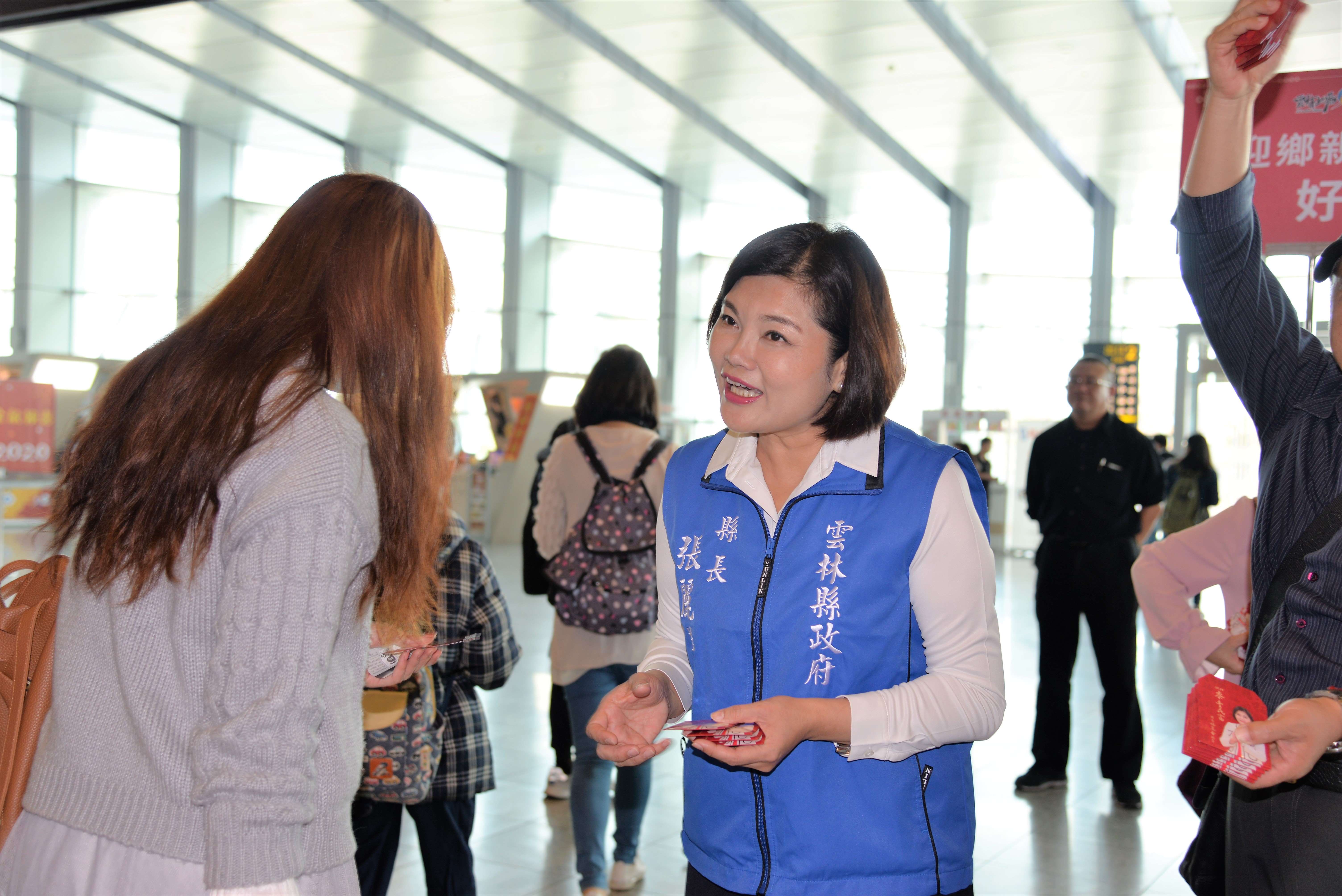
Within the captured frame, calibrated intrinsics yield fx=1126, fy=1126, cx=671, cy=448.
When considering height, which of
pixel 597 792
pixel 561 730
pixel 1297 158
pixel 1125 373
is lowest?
pixel 561 730

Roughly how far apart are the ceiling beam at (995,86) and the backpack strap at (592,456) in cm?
1103

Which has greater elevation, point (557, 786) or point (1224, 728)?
point (1224, 728)

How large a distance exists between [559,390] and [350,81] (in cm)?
600

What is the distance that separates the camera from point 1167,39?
1366cm

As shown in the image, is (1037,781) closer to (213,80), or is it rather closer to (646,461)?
(646,461)

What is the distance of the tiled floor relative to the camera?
3910 mm

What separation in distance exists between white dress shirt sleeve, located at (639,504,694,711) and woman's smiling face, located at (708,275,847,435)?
27 centimetres

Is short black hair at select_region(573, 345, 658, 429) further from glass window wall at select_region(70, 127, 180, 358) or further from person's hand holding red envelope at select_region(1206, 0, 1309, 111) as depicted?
glass window wall at select_region(70, 127, 180, 358)

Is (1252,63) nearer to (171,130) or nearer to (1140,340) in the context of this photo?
(1140,340)

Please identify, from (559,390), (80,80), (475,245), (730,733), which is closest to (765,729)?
(730,733)

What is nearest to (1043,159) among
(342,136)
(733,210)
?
(733,210)

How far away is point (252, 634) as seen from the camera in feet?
4.05

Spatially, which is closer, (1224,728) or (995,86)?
(1224,728)

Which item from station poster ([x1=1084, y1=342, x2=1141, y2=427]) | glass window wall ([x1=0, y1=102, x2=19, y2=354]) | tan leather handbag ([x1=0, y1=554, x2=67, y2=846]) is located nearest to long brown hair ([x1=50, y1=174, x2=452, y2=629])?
tan leather handbag ([x1=0, y1=554, x2=67, y2=846])
